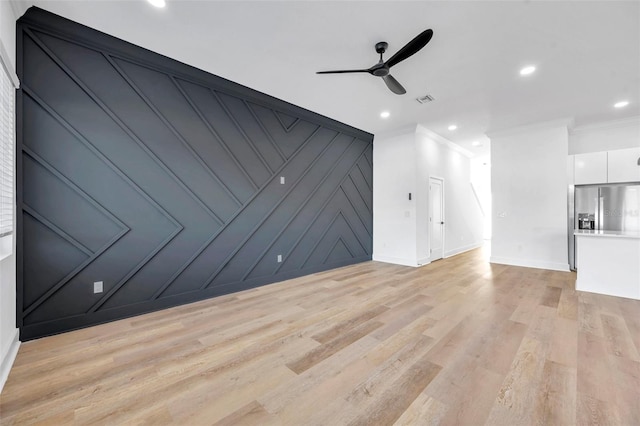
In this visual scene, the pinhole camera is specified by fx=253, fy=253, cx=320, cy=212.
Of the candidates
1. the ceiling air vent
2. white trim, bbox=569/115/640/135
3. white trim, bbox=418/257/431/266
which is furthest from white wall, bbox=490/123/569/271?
the ceiling air vent

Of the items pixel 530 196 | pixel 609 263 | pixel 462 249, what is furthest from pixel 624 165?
pixel 462 249

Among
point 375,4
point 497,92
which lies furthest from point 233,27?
point 497,92

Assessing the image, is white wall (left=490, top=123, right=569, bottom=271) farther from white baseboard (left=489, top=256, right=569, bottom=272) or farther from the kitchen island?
the kitchen island

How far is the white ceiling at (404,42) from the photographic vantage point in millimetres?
2373

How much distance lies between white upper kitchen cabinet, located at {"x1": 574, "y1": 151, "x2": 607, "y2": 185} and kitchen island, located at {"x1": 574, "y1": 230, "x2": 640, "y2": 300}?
5.38 feet

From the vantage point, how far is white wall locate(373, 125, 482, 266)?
5605mm

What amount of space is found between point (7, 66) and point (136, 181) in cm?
128

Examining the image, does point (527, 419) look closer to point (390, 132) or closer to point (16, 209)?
point (16, 209)

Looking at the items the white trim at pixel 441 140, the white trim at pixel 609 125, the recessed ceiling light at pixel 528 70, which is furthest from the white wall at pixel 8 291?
the white trim at pixel 609 125

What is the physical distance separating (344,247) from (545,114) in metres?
4.64

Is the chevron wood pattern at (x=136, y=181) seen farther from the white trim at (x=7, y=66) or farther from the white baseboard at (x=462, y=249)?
the white baseboard at (x=462, y=249)

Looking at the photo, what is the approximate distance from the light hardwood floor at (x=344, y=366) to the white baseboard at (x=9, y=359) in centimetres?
5

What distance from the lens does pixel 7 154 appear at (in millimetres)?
2061

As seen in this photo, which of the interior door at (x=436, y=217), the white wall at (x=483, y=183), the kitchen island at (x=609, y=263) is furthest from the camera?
the white wall at (x=483, y=183)
